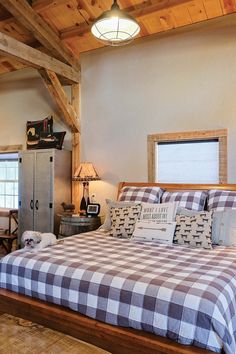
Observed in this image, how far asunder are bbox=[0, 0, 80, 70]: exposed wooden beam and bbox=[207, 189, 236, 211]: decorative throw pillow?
2.85 metres

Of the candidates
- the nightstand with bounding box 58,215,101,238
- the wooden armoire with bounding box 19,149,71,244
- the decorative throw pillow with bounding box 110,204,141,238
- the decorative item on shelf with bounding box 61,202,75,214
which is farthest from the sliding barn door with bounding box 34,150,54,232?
the decorative throw pillow with bounding box 110,204,141,238

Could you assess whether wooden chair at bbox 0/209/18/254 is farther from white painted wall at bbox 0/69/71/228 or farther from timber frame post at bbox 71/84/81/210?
timber frame post at bbox 71/84/81/210

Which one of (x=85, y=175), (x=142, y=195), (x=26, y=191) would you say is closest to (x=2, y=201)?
(x=26, y=191)

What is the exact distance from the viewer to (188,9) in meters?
3.48

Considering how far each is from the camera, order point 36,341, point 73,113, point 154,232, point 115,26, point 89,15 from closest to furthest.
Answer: point 36,341
point 115,26
point 154,232
point 89,15
point 73,113

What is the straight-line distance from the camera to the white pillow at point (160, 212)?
9.31ft

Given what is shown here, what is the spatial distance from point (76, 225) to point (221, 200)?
182cm

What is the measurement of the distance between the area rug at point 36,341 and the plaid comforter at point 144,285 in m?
0.23

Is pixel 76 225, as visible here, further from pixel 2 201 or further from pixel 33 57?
pixel 2 201

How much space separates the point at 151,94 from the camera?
3961 mm

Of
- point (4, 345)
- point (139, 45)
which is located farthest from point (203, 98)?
point (4, 345)

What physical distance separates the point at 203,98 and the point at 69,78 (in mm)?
1965

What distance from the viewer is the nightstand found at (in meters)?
3.82

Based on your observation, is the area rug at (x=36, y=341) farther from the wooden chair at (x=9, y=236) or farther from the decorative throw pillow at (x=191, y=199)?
the wooden chair at (x=9, y=236)
